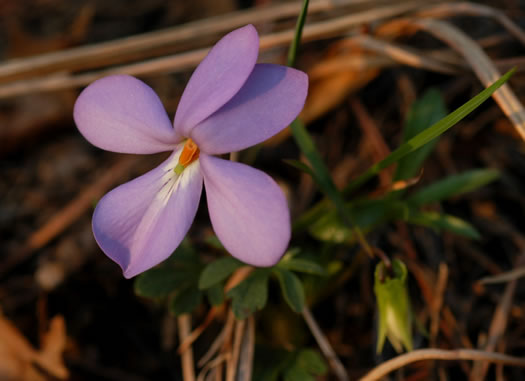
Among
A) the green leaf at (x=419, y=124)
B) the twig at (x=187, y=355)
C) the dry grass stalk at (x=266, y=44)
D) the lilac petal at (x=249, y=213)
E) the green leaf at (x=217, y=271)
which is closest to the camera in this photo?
the lilac petal at (x=249, y=213)

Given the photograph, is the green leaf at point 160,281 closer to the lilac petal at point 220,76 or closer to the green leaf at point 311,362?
the green leaf at point 311,362

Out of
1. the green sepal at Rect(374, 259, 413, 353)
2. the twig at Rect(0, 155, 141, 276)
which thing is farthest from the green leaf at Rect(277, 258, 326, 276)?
the twig at Rect(0, 155, 141, 276)

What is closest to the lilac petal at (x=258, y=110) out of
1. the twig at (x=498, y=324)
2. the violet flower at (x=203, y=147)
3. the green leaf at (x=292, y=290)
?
the violet flower at (x=203, y=147)

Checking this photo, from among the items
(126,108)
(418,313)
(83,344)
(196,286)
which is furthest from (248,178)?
(83,344)

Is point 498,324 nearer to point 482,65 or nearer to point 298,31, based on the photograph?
point 482,65

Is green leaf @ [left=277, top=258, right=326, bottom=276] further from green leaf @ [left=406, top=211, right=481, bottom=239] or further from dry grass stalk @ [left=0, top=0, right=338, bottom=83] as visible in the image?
dry grass stalk @ [left=0, top=0, right=338, bottom=83]

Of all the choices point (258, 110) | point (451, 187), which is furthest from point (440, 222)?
point (258, 110)
